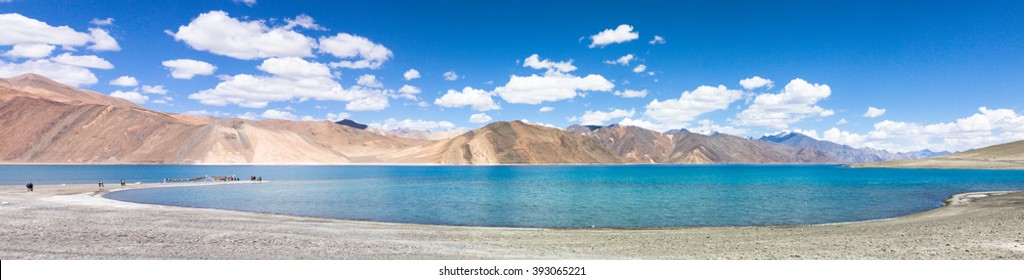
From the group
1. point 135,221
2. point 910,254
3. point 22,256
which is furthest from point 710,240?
point 135,221

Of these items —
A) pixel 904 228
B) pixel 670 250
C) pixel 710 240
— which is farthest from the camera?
pixel 904 228

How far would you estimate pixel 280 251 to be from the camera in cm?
1947

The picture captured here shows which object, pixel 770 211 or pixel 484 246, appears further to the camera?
pixel 770 211

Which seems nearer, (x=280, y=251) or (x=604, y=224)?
(x=280, y=251)

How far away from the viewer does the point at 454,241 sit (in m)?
24.0

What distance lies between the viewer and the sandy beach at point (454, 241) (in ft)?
62.2

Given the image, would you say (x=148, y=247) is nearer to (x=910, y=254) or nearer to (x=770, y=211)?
(x=910, y=254)

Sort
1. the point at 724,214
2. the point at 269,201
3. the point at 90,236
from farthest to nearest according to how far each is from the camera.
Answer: the point at 269,201 < the point at 724,214 < the point at 90,236

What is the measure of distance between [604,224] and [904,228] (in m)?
15.4

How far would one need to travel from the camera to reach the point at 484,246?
22.4m

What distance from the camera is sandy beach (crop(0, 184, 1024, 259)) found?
19.0m

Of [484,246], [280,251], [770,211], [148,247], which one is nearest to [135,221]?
[148,247]

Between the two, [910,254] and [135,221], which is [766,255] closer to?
[910,254]

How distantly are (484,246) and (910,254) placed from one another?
14.5m
